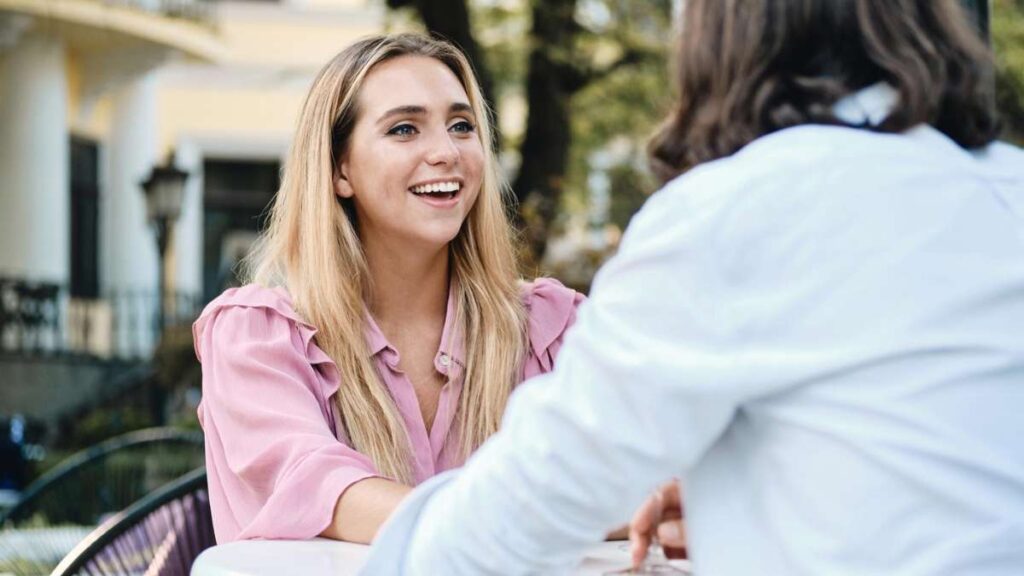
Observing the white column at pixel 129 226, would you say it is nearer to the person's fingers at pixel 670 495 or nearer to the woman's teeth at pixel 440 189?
the woman's teeth at pixel 440 189

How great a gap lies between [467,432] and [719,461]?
4.81 feet

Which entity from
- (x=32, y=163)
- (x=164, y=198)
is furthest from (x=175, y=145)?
(x=164, y=198)

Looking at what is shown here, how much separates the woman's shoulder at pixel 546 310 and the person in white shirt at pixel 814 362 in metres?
1.64

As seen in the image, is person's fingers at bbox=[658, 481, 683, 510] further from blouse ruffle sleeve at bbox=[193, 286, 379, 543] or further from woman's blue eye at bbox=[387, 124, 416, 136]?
woman's blue eye at bbox=[387, 124, 416, 136]

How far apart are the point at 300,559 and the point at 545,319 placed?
48.8 inches

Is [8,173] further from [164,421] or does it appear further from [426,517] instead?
[426,517]

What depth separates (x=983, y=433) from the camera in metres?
1.47

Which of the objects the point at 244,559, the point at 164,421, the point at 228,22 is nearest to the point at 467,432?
the point at 244,559

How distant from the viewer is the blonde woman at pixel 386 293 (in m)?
2.75

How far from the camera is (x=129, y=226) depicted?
18516 mm

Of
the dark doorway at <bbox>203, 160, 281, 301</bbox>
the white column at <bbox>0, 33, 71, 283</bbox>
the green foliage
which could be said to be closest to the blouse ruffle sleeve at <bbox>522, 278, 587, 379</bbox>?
the green foliage

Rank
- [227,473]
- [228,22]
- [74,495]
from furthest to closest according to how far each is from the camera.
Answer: [228,22] → [74,495] → [227,473]

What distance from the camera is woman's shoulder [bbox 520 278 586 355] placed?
319cm

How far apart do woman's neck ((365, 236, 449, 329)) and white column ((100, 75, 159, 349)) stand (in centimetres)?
1570
